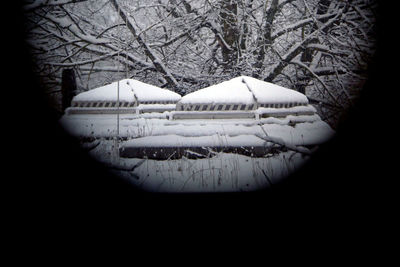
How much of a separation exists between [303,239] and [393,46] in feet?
11.2

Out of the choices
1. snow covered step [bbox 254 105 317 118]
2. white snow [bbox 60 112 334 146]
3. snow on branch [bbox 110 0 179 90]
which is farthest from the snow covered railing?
snow on branch [bbox 110 0 179 90]

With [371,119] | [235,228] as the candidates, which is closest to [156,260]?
[235,228]

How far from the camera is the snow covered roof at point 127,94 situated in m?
4.79

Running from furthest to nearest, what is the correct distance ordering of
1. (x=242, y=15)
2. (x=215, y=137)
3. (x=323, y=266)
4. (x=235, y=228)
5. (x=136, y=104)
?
(x=242, y=15) → (x=136, y=104) → (x=215, y=137) → (x=235, y=228) → (x=323, y=266)

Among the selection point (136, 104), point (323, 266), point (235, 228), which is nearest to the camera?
point (323, 266)

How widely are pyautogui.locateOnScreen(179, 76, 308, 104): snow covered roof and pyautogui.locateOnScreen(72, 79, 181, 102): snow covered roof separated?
1.06 metres

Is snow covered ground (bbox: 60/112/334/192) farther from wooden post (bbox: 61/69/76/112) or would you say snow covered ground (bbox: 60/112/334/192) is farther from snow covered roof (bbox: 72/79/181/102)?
wooden post (bbox: 61/69/76/112)

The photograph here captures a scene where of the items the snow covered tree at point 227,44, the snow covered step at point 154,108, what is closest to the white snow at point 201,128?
the snow covered step at point 154,108

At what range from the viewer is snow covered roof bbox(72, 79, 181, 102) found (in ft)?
15.7

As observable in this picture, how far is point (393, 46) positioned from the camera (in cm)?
375

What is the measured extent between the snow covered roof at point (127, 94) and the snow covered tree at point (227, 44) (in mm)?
1481

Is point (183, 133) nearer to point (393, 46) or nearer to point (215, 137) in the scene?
point (215, 137)

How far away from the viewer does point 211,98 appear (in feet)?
13.5

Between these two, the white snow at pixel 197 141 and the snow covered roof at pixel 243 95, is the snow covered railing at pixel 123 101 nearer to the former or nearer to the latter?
the snow covered roof at pixel 243 95
